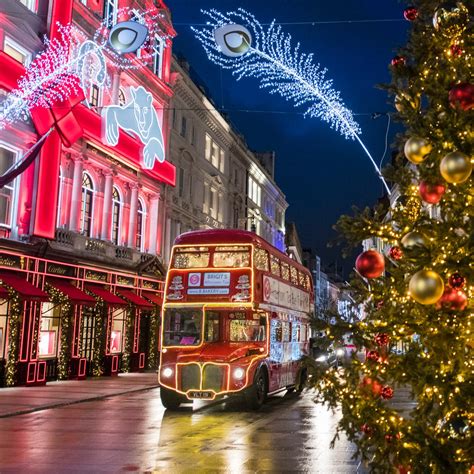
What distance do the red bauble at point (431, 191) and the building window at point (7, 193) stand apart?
1928 cm

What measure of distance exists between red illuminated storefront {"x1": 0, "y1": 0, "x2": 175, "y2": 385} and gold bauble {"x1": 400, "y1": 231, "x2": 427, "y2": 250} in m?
17.7

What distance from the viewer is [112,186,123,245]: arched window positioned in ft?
100

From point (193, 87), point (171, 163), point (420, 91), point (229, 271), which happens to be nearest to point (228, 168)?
point (193, 87)

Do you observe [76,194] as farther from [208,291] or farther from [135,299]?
[208,291]

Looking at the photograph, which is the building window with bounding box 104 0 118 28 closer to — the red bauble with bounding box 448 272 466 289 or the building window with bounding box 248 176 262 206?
the red bauble with bounding box 448 272 466 289

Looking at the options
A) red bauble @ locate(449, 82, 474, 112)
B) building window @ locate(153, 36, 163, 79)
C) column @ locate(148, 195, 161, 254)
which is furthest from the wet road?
building window @ locate(153, 36, 163, 79)

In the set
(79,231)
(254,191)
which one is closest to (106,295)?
(79,231)

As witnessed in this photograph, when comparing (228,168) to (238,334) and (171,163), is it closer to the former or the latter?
(171,163)

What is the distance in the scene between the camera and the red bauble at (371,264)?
5469 mm

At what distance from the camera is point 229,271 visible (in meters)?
17.9

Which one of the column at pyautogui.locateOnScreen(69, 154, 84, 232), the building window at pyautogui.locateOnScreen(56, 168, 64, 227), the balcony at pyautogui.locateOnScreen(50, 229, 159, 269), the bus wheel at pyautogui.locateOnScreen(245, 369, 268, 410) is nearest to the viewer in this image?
the bus wheel at pyautogui.locateOnScreen(245, 369, 268, 410)

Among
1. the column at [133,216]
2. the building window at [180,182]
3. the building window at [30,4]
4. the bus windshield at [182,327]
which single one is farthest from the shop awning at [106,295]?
the building window at [180,182]

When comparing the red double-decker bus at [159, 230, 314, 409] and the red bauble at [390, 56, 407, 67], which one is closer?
the red bauble at [390, 56, 407, 67]

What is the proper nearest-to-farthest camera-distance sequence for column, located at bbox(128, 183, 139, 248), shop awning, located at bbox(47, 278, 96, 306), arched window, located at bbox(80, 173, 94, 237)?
shop awning, located at bbox(47, 278, 96, 306) → arched window, located at bbox(80, 173, 94, 237) → column, located at bbox(128, 183, 139, 248)
